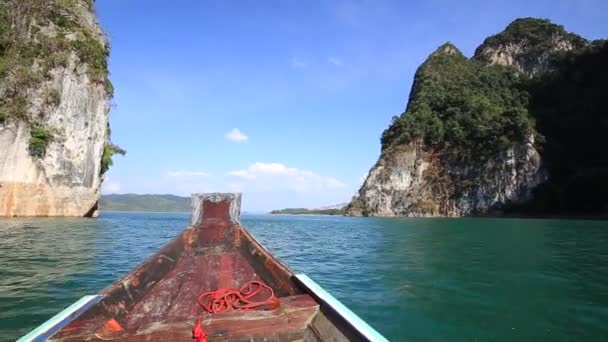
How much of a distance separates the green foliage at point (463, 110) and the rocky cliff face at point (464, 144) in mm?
199

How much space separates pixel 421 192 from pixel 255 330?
85.4m

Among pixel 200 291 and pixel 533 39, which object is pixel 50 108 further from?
pixel 533 39

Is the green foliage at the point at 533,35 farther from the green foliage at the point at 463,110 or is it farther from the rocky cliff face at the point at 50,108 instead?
the rocky cliff face at the point at 50,108

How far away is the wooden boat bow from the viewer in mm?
3910

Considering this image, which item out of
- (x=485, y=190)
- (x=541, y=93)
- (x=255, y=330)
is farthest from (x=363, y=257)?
(x=541, y=93)

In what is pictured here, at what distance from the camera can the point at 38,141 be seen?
106 feet

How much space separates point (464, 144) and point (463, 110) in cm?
1019

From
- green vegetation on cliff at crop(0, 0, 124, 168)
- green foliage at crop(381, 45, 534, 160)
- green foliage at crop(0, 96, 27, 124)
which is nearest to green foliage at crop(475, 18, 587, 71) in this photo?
green foliage at crop(381, 45, 534, 160)

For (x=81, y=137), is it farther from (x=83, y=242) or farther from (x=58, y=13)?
(x=83, y=242)

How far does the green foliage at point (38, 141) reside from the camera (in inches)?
1261

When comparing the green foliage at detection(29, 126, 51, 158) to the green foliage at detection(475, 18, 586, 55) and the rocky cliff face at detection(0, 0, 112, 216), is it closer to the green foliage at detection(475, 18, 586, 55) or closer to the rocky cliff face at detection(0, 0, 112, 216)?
the rocky cliff face at detection(0, 0, 112, 216)

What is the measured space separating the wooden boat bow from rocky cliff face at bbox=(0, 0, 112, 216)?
29892 mm

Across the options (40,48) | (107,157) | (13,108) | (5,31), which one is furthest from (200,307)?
(107,157)

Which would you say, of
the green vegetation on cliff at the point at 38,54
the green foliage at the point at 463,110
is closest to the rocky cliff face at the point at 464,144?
the green foliage at the point at 463,110
